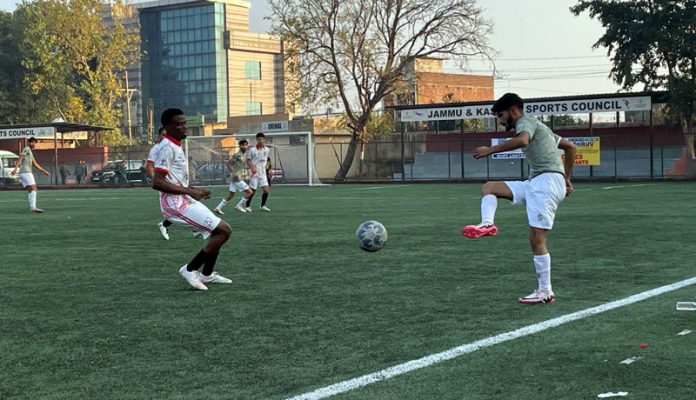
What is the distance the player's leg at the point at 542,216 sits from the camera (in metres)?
7.57

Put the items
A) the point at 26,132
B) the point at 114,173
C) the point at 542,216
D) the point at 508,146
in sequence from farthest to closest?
the point at 26,132
the point at 114,173
the point at 542,216
the point at 508,146

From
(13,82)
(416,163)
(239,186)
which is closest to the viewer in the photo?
(239,186)

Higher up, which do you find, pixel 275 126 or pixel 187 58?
pixel 187 58

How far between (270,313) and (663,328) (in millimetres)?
3109

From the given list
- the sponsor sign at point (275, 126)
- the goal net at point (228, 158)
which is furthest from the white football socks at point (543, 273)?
the sponsor sign at point (275, 126)

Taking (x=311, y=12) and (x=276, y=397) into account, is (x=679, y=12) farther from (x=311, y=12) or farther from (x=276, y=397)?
(x=276, y=397)

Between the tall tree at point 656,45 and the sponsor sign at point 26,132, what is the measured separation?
31543 mm

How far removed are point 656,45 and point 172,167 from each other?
36632 mm

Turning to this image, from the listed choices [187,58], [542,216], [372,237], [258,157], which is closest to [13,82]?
[258,157]

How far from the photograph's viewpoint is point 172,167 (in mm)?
8773

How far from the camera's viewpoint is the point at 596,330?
634 centimetres

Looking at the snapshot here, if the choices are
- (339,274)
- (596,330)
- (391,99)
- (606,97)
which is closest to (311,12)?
(391,99)

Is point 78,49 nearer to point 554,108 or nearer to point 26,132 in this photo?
point 26,132

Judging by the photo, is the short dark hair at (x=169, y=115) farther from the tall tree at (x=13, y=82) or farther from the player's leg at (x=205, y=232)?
the tall tree at (x=13, y=82)
